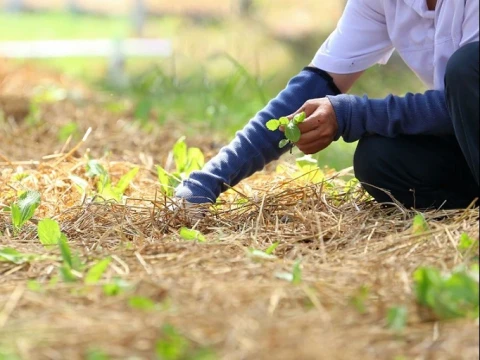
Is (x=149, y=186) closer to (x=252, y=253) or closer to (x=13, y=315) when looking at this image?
(x=252, y=253)

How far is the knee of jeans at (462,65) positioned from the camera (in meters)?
2.01

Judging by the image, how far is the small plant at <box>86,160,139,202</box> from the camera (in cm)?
280

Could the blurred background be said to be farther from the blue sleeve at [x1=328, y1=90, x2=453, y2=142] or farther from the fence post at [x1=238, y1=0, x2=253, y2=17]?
the blue sleeve at [x1=328, y1=90, x2=453, y2=142]

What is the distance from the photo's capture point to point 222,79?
21.8 feet

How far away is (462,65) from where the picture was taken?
2023 millimetres

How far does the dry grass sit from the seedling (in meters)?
0.03

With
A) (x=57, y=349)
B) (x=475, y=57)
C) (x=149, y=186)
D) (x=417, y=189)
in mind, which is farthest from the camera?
(x=149, y=186)

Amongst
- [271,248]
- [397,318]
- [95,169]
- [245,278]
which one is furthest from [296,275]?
[95,169]

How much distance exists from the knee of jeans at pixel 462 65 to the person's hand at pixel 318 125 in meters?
0.35

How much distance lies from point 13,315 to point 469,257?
0.90 m

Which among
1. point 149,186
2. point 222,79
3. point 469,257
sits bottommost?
point 222,79

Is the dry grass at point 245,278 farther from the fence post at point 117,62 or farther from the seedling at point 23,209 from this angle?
the fence post at point 117,62

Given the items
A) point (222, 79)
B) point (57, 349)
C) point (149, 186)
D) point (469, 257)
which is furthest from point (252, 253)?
point (222, 79)

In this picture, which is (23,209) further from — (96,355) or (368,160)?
(96,355)
